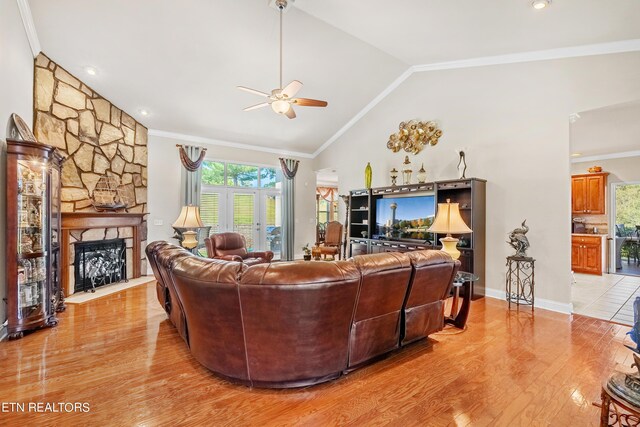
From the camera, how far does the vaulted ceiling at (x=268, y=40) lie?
11.5 ft

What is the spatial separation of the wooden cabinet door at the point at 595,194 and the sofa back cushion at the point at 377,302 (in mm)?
7045

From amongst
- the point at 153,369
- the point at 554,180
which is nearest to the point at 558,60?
the point at 554,180

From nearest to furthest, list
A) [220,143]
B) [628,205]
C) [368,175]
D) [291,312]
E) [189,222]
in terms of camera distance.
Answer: [291,312], [189,222], [368,175], [628,205], [220,143]

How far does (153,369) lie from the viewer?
2484mm

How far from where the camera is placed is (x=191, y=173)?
21.9 ft

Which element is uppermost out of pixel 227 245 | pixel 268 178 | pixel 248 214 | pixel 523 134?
pixel 523 134

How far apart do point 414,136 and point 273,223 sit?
423 centimetres

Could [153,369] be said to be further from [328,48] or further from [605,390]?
[328,48]

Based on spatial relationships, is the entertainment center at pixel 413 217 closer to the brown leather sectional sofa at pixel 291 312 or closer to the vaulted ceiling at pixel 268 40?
the vaulted ceiling at pixel 268 40

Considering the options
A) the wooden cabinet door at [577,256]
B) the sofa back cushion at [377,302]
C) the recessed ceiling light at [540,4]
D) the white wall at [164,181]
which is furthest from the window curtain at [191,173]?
the wooden cabinet door at [577,256]

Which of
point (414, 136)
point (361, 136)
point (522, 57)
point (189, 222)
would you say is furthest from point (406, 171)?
point (189, 222)

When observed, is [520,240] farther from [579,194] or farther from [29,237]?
[29,237]

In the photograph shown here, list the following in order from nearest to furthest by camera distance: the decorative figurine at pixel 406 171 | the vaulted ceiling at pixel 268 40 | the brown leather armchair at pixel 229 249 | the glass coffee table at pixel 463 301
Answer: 1. the glass coffee table at pixel 463 301
2. the vaulted ceiling at pixel 268 40
3. the brown leather armchair at pixel 229 249
4. the decorative figurine at pixel 406 171

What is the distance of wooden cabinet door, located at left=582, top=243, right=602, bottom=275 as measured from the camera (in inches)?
257
